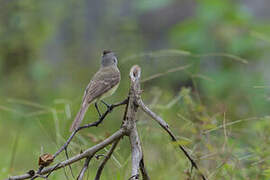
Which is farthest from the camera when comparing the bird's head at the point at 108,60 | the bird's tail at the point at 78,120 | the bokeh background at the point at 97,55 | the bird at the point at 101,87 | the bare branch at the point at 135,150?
the bokeh background at the point at 97,55

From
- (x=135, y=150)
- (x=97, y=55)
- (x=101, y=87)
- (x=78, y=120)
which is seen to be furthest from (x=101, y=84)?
(x=97, y=55)

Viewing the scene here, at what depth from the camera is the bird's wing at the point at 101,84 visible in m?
2.64

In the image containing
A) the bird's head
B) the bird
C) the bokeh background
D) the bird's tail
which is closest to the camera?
the bird's tail

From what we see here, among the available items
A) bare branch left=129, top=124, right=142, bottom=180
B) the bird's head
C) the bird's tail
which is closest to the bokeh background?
the bird's head

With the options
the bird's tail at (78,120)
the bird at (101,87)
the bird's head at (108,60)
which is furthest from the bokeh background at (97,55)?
the bird's tail at (78,120)

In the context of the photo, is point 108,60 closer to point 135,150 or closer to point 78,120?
point 78,120

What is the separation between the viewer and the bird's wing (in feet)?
8.67

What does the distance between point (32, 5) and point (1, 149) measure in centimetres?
222

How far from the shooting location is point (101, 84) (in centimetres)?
273

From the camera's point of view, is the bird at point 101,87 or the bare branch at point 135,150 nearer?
the bare branch at point 135,150

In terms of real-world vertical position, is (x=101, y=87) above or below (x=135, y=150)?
above

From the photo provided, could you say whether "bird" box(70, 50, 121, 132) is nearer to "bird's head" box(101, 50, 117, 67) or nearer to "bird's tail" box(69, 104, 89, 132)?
"bird's tail" box(69, 104, 89, 132)

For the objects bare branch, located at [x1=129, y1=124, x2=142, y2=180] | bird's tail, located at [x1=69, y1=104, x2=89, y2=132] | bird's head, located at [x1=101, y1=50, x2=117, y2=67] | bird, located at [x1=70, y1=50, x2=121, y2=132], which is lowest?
bare branch, located at [x1=129, y1=124, x2=142, y2=180]

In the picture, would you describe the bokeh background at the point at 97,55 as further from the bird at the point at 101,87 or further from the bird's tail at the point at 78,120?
the bird's tail at the point at 78,120
